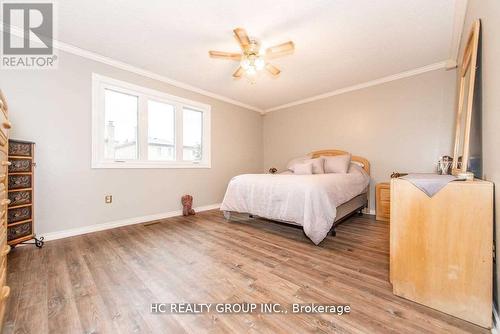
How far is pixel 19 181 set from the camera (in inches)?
78.5

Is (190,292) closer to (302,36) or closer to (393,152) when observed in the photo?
(302,36)

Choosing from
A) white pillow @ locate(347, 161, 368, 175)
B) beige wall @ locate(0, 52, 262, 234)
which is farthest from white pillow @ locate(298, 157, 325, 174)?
beige wall @ locate(0, 52, 262, 234)

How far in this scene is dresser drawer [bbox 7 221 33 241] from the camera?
1.92 meters

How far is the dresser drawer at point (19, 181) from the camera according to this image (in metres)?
1.94

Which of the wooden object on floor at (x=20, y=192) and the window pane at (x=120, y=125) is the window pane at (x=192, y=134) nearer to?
the window pane at (x=120, y=125)

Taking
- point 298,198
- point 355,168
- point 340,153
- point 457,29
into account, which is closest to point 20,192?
point 298,198

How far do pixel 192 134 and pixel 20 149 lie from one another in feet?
7.77

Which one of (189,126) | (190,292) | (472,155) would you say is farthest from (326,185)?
(189,126)

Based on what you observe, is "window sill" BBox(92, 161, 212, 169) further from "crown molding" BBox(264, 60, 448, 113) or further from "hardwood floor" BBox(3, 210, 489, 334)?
"crown molding" BBox(264, 60, 448, 113)

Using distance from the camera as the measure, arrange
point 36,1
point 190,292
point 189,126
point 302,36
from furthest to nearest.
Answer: point 189,126 → point 302,36 → point 36,1 → point 190,292

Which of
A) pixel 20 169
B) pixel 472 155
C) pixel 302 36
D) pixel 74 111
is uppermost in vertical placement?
pixel 302 36

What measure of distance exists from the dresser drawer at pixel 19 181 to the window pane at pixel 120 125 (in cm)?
91

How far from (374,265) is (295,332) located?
3.57ft

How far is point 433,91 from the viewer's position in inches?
121
